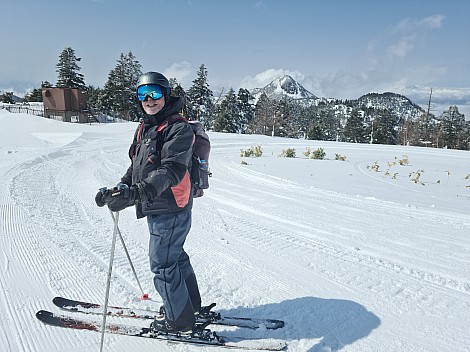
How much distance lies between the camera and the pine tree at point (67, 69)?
1805 inches

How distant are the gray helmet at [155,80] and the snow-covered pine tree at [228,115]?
43036 mm

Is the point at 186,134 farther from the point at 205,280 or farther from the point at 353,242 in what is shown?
the point at 353,242

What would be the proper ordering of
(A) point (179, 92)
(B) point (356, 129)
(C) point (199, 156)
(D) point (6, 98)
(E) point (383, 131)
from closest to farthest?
(C) point (199, 156), (A) point (179, 92), (D) point (6, 98), (E) point (383, 131), (B) point (356, 129)

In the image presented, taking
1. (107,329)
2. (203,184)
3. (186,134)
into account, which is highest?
(186,134)

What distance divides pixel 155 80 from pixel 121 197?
924mm

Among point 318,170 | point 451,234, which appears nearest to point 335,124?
point 318,170

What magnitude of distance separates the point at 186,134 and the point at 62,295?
7.54ft

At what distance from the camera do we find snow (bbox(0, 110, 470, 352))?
9.18ft

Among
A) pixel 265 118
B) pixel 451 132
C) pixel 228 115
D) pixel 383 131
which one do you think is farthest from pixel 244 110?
pixel 451 132

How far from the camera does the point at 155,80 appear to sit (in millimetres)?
2416

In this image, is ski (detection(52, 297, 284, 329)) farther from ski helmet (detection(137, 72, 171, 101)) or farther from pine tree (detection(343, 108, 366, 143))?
pine tree (detection(343, 108, 366, 143))

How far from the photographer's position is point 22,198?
21.1 feet

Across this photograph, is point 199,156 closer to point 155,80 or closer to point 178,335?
point 155,80

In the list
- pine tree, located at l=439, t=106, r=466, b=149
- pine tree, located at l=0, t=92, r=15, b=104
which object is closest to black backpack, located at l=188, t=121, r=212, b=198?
pine tree, located at l=439, t=106, r=466, b=149
